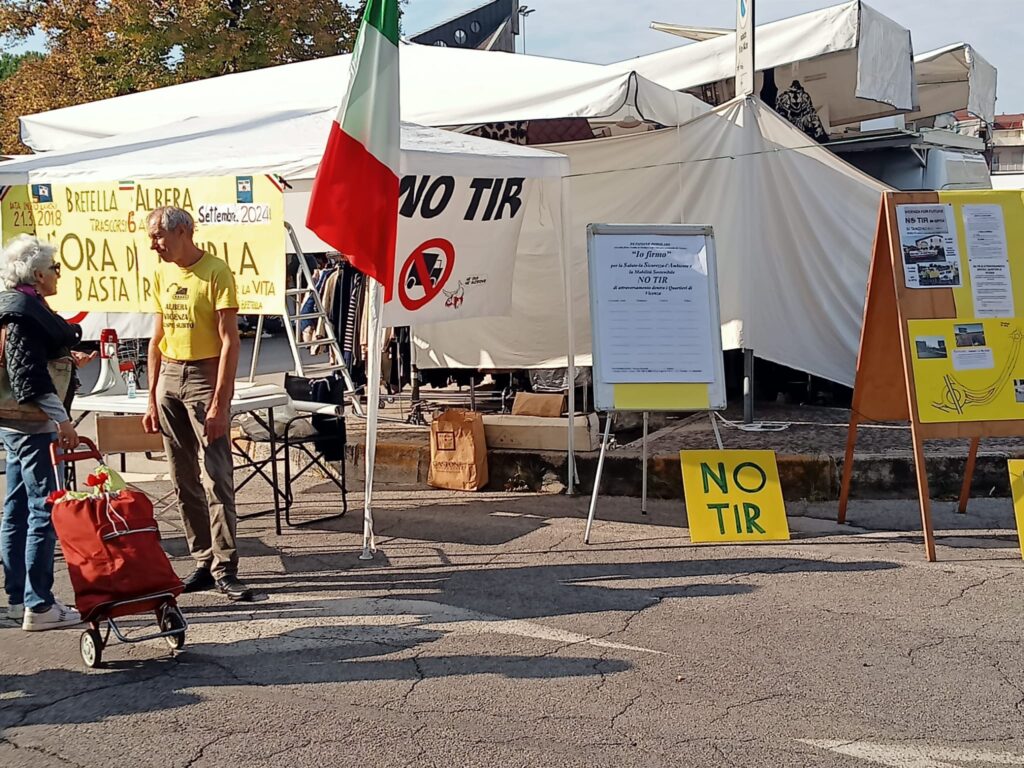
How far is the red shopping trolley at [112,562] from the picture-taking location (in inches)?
185

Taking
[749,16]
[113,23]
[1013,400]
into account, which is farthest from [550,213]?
[113,23]

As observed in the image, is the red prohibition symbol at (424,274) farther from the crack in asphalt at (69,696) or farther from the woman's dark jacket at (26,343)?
the crack in asphalt at (69,696)

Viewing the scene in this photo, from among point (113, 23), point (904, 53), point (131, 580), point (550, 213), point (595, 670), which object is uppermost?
point (113, 23)

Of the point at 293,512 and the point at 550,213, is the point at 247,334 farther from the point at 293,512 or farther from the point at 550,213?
the point at 293,512

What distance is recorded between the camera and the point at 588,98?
26.2ft

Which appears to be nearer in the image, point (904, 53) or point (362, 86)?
point (362, 86)

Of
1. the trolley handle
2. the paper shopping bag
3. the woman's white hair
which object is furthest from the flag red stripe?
the paper shopping bag

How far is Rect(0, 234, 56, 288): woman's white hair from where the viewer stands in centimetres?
516

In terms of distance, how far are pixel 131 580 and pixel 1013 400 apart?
4970 millimetres

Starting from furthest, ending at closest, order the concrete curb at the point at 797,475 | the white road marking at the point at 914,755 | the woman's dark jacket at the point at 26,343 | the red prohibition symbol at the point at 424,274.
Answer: the concrete curb at the point at 797,475 → the red prohibition symbol at the point at 424,274 → the woman's dark jacket at the point at 26,343 → the white road marking at the point at 914,755

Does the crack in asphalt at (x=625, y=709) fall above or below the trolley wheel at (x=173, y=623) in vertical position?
below

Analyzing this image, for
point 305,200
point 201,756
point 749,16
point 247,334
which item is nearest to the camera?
point 201,756

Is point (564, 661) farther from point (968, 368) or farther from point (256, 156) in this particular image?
point (256, 156)

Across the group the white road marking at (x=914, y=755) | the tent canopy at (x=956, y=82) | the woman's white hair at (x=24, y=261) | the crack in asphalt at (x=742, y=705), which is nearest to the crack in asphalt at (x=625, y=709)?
the crack in asphalt at (x=742, y=705)
